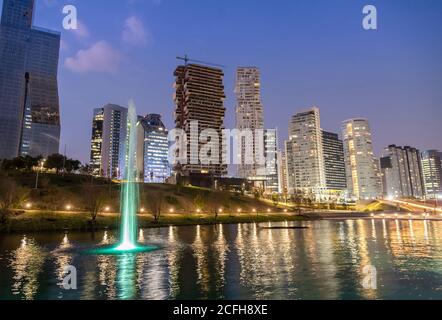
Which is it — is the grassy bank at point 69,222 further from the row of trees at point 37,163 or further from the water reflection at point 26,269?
the row of trees at point 37,163

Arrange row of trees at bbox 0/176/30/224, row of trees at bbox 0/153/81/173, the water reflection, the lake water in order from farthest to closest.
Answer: row of trees at bbox 0/153/81/173 → row of trees at bbox 0/176/30/224 → the water reflection → the lake water

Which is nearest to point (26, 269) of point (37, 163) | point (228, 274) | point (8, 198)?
point (228, 274)

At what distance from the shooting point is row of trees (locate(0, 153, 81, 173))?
169325 millimetres

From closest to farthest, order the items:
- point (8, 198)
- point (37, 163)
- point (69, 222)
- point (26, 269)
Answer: point (26, 269) → point (8, 198) → point (69, 222) → point (37, 163)

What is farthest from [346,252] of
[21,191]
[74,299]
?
[21,191]

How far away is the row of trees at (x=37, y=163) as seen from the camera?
169325 mm

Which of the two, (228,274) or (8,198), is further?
(8,198)

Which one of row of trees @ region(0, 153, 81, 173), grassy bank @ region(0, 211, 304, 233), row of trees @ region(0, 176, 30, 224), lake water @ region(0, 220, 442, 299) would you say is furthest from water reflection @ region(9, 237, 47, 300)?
row of trees @ region(0, 153, 81, 173)

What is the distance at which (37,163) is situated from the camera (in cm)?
17312

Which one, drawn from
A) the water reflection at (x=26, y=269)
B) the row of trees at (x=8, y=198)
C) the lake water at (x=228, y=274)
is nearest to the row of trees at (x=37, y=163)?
the row of trees at (x=8, y=198)

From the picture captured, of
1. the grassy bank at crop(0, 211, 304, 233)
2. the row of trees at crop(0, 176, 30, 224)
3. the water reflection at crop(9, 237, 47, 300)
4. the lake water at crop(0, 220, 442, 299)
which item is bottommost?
the lake water at crop(0, 220, 442, 299)

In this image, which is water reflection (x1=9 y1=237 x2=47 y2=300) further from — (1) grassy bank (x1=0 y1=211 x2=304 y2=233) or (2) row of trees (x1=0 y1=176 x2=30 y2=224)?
(2) row of trees (x1=0 y1=176 x2=30 y2=224)

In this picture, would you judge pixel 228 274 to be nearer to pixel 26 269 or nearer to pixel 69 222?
pixel 26 269

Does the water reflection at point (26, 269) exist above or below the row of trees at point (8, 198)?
below
